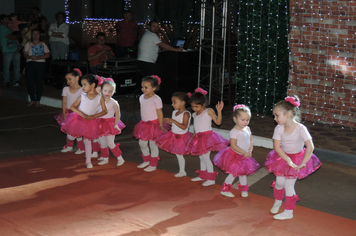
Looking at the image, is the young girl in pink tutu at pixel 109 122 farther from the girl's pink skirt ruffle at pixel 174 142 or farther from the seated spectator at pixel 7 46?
the seated spectator at pixel 7 46

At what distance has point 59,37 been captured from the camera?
49.9ft

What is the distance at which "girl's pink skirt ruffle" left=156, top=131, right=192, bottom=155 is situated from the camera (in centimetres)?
652

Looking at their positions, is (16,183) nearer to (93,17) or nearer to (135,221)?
(135,221)

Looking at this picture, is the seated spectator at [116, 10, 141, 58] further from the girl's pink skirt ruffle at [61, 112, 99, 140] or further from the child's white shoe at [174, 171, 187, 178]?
the child's white shoe at [174, 171, 187, 178]

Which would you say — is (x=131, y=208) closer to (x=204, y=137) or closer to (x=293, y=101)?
(x=204, y=137)

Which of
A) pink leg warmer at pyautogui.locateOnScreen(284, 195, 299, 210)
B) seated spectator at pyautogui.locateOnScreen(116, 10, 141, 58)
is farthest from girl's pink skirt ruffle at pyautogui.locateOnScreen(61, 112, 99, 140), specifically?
seated spectator at pyautogui.locateOnScreen(116, 10, 141, 58)

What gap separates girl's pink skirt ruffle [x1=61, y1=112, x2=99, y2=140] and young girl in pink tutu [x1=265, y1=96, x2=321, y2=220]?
115 inches

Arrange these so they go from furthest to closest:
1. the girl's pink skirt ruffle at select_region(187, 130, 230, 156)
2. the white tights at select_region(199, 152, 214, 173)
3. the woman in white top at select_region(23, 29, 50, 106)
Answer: the woman in white top at select_region(23, 29, 50, 106)
the white tights at select_region(199, 152, 214, 173)
the girl's pink skirt ruffle at select_region(187, 130, 230, 156)

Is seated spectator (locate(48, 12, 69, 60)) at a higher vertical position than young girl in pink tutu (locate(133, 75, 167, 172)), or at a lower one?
higher

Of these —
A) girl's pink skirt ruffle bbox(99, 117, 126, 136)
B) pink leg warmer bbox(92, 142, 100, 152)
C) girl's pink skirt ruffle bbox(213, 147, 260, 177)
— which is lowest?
pink leg warmer bbox(92, 142, 100, 152)

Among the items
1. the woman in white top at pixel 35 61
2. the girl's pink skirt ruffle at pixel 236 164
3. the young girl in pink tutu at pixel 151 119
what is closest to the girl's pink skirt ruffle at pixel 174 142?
the young girl in pink tutu at pixel 151 119

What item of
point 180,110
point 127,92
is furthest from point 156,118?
point 127,92

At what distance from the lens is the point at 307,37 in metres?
9.93

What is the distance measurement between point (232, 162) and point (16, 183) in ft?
9.77
